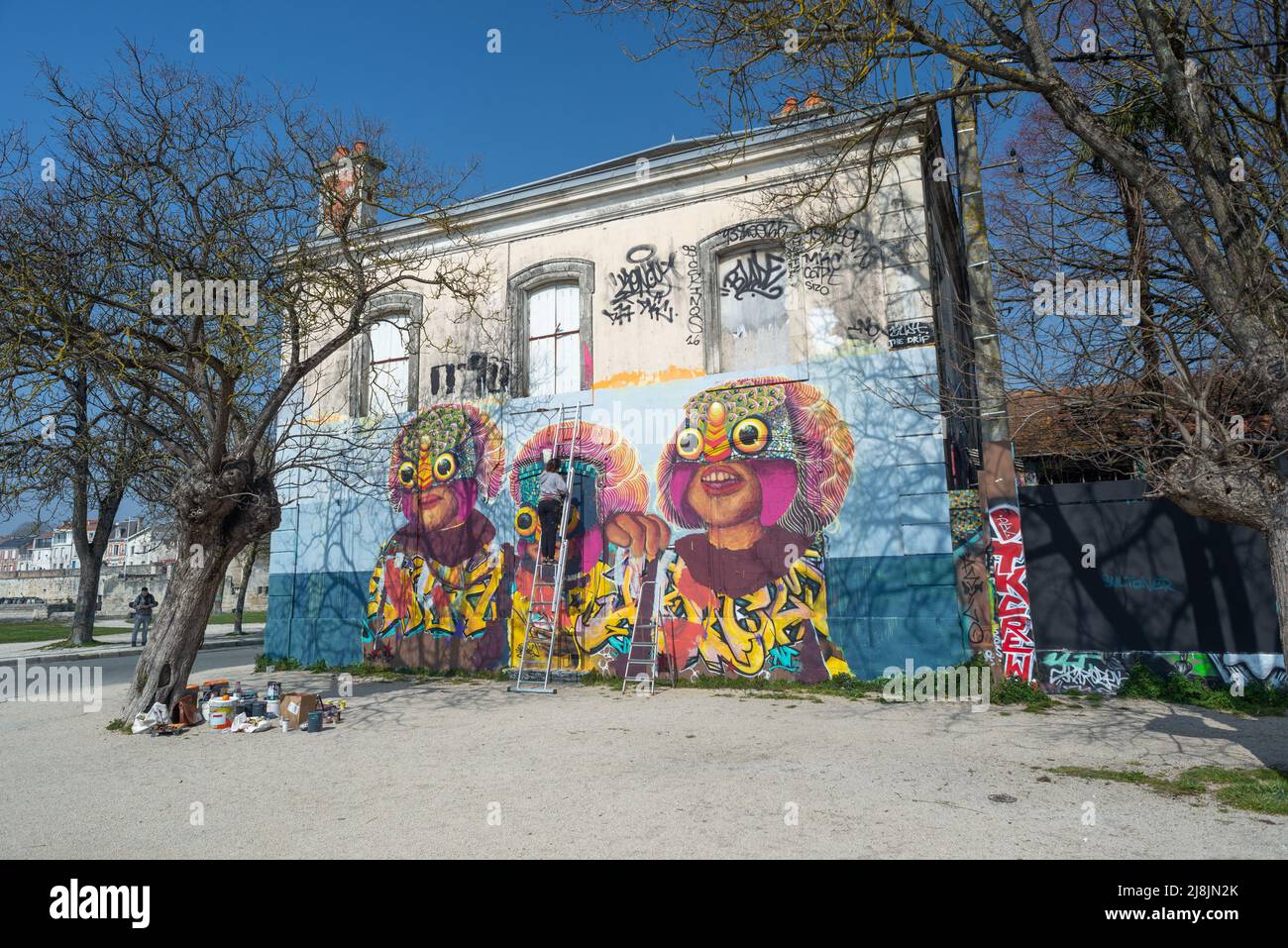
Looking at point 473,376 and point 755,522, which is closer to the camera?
point 755,522

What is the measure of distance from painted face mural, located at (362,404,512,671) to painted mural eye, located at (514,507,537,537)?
41 centimetres

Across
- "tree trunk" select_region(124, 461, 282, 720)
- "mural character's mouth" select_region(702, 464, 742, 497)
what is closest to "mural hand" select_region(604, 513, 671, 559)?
"mural character's mouth" select_region(702, 464, 742, 497)

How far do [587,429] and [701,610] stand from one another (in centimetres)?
330

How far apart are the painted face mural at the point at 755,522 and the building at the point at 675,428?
3 cm

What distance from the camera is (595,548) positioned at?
11.2m

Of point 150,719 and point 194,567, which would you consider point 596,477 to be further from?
point 150,719

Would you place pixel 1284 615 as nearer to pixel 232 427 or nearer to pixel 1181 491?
pixel 1181 491

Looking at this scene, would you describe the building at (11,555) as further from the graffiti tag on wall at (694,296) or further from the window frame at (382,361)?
the graffiti tag on wall at (694,296)

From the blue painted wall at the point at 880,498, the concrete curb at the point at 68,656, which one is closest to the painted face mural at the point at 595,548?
the blue painted wall at the point at 880,498

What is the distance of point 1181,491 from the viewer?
18.0 feet

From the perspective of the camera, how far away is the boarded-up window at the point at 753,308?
10812 mm

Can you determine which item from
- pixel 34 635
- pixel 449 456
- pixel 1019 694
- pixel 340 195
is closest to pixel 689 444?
pixel 449 456

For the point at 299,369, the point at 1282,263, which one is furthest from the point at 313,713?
the point at 1282,263

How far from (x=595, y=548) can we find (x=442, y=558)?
9.40 feet
